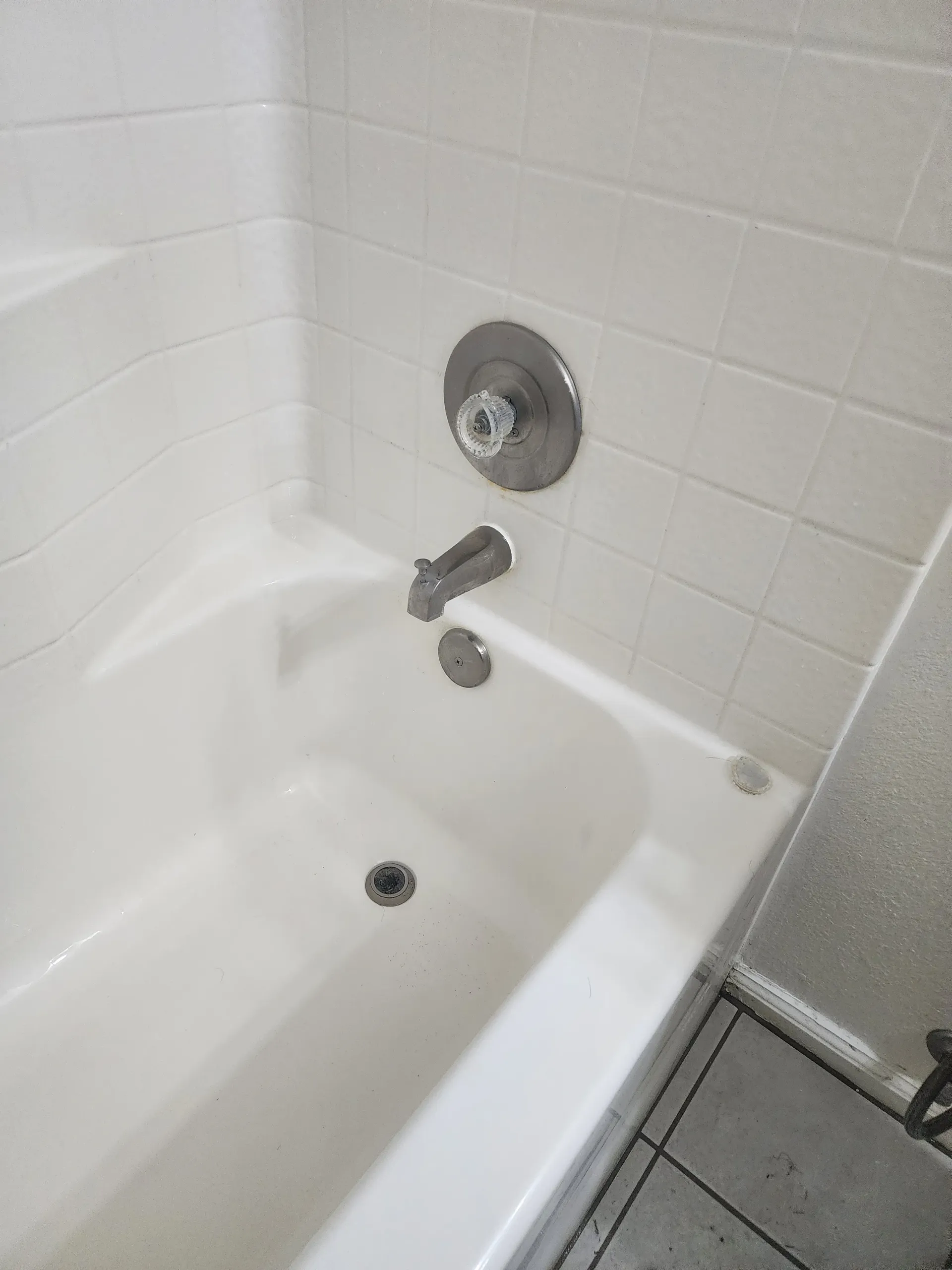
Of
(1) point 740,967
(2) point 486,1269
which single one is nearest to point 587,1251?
(1) point 740,967

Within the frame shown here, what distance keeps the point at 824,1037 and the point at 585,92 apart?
3.70 feet

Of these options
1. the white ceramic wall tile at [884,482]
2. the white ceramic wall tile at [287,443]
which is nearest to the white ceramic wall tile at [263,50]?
the white ceramic wall tile at [287,443]

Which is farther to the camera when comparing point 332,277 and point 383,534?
point 383,534

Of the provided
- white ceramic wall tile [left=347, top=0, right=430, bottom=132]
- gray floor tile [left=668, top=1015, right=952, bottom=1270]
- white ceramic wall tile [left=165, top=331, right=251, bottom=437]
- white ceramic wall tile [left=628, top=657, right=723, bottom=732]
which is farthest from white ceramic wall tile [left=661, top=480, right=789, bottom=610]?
gray floor tile [left=668, top=1015, right=952, bottom=1270]

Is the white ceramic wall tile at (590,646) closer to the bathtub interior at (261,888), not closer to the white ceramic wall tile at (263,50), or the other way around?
the bathtub interior at (261,888)

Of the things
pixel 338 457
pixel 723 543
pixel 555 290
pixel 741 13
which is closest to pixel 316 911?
pixel 338 457

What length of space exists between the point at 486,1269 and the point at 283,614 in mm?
789

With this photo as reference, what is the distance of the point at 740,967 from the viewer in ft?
3.73

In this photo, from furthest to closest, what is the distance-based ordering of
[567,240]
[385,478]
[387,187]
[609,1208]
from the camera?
[385,478] → [609,1208] → [387,187] → [567,240]

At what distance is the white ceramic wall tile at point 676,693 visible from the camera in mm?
902

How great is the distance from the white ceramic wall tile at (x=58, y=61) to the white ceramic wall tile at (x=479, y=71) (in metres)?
0.30

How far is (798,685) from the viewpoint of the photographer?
82 cm

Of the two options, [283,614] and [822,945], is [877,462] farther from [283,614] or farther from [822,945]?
[283,614]

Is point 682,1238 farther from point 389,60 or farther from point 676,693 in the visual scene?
point 389,60
